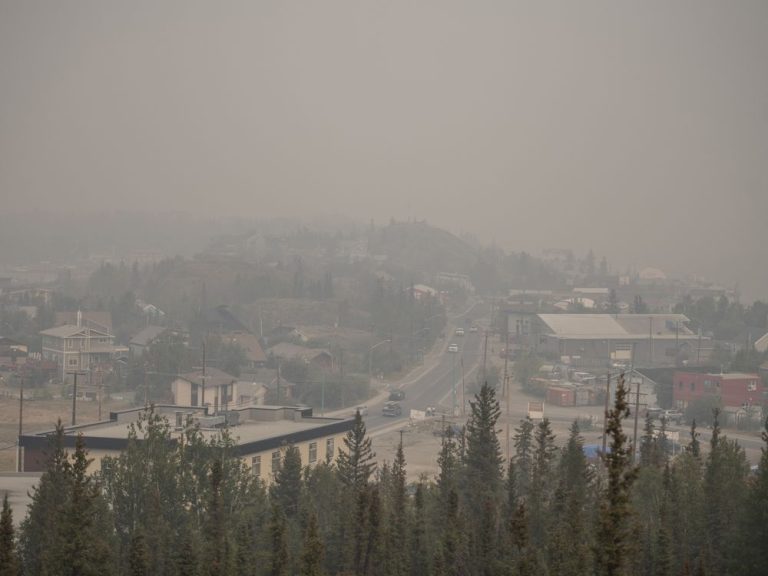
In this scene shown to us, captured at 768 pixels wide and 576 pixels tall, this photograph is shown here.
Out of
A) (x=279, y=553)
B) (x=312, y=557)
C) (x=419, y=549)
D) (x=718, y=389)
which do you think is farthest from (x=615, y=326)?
(x=312, y=557)

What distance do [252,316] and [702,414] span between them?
103 ft

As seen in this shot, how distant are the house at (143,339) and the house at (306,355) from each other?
488 centimetres

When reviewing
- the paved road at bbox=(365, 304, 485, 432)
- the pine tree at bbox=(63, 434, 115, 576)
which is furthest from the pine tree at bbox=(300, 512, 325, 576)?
the paved road at bbox=(365, 304, 485, 432)

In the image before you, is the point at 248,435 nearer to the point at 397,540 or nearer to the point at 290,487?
the point at 290,487

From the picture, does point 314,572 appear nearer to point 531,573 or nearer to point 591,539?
point 531,573

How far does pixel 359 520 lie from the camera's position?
13.8m

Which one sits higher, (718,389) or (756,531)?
(756,531)

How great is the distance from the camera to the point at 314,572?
11461 millimetres

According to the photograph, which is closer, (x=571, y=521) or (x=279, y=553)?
(x=279, y=553)

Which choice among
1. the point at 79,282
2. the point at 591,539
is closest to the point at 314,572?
the point at 591,539

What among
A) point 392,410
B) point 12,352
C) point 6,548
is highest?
point 6,548

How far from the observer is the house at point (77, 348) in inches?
1779

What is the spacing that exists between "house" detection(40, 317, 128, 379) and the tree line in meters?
28.6

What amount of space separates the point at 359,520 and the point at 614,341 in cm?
3722
